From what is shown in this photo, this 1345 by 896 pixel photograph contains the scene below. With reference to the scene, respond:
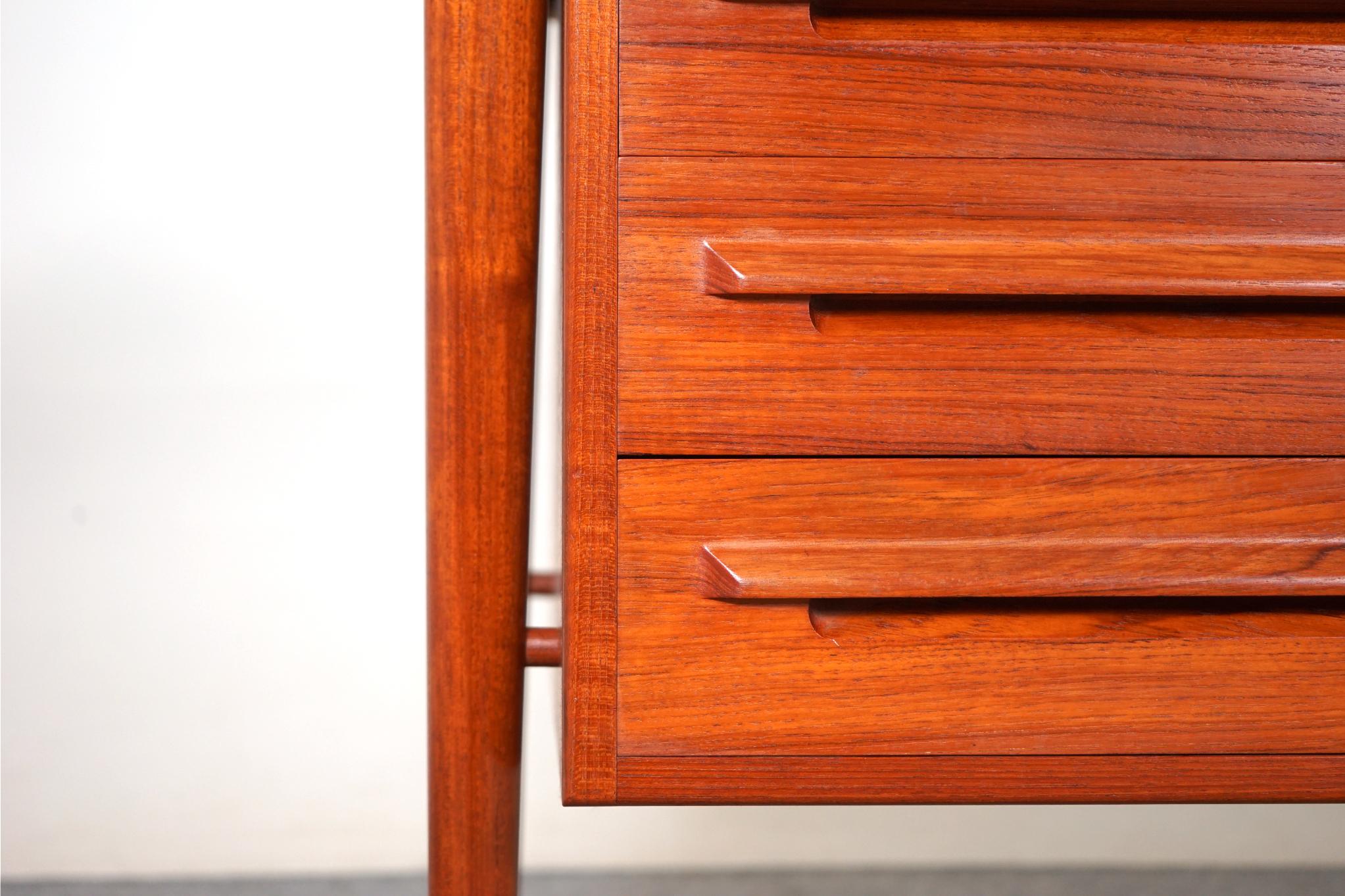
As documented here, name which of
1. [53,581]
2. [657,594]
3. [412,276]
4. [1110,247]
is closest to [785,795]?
[657,594]

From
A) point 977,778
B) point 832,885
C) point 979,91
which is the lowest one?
point 832,885

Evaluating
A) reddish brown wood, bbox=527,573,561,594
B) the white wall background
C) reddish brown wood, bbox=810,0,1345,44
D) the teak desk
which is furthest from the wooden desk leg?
the white wall background

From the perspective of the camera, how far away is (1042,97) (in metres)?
0.37

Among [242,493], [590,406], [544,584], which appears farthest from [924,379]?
[242,493]

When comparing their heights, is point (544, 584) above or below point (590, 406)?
below

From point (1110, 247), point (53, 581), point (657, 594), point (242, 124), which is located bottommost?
point (53, 581)

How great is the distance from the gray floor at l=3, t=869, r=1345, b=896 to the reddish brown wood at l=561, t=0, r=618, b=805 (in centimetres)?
67

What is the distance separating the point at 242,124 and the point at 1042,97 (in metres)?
0.72

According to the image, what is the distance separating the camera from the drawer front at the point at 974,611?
0.39 m

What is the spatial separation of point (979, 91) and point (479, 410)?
0.66 ft

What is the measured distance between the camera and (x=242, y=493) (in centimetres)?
95

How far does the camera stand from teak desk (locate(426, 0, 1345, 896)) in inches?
14.6

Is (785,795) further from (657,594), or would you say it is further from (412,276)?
(412,276)

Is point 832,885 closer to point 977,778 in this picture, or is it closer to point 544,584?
point 544,584
